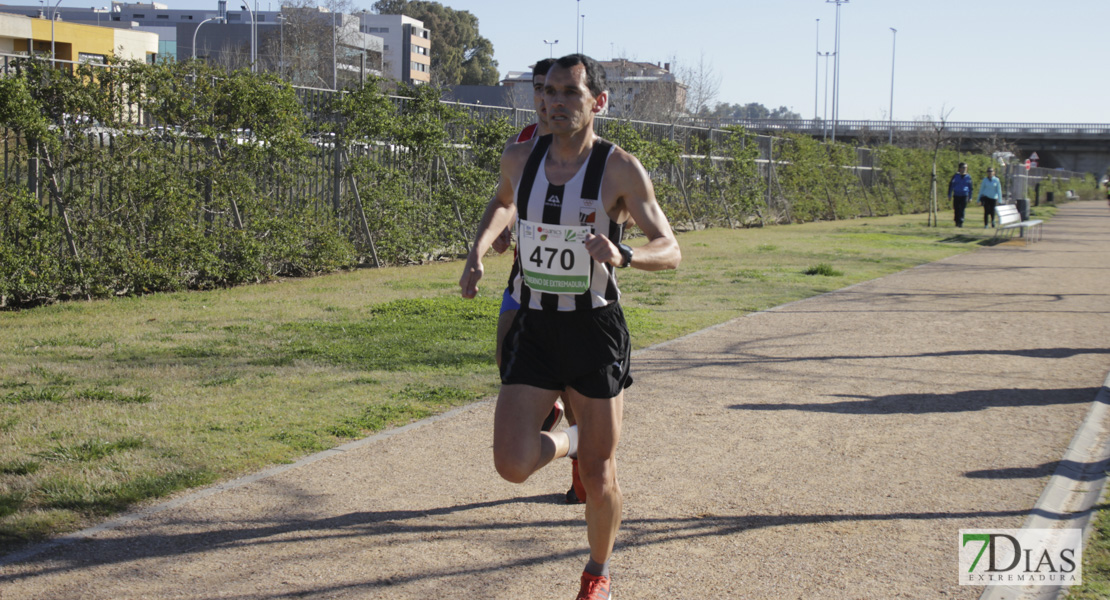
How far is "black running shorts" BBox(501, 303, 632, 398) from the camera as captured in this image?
384 centimetres

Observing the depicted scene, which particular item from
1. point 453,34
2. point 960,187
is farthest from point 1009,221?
point 453,34

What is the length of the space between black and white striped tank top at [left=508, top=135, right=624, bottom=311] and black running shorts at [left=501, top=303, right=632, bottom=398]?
44mm

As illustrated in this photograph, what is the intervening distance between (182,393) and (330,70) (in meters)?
66.8

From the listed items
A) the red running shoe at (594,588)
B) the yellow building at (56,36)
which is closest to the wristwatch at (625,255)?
the red running shoe at (594,588)

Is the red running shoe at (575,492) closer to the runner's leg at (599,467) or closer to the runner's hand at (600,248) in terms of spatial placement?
the runner's leg at (599,467)

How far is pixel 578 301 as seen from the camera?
3.88m

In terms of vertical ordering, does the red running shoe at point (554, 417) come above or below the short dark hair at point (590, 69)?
below

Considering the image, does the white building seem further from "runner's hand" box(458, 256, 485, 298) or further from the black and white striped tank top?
the black and white striped tank top

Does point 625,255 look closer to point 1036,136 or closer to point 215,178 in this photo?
point 215,178

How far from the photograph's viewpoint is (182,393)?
7070 millimetres

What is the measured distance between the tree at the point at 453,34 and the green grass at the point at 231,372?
113374mm

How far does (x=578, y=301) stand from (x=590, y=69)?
35.6 inches

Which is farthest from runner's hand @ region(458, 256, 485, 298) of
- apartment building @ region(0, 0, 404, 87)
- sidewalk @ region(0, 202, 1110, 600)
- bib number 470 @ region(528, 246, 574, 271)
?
apartment building @ region(0, 0, 404, 87)

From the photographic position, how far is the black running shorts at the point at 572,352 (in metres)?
3.84
